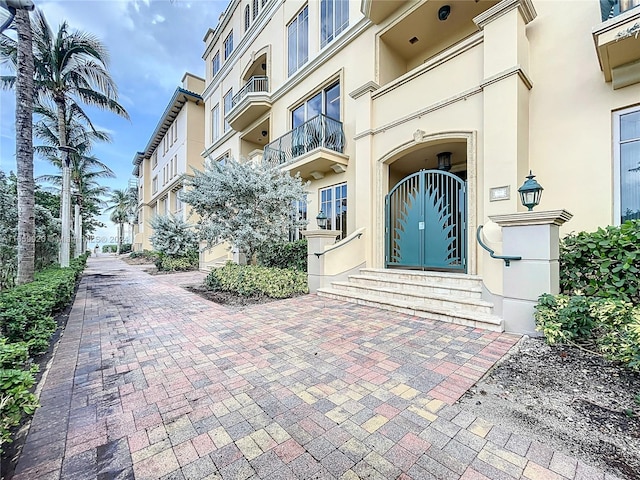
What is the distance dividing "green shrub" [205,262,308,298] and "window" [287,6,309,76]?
913 centimetres

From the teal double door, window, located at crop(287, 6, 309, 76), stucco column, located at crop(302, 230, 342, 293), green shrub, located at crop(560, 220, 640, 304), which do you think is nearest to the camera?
green shrub, located at crop(560, 220, 640, 304)

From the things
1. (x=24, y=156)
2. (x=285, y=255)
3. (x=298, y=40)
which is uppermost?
(x=298, y=40)

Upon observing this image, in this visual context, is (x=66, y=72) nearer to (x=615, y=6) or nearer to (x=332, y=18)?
(x=332, y=18)

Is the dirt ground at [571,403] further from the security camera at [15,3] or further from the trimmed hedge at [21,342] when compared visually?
the security camera at [15,3]

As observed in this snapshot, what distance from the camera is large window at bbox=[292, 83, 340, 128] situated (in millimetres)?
10250

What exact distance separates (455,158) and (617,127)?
3.83 metres

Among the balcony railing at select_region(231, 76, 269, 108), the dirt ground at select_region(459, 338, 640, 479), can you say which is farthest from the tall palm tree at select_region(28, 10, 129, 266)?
the dirt ground at select_region(459, 338, 640, 479)

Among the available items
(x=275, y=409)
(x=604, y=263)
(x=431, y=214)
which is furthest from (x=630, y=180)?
(x=275, y=409)

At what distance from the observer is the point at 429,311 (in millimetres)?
5031

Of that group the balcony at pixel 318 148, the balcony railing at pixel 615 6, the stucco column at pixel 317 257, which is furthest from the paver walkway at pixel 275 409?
the balcony at pixel 318 148

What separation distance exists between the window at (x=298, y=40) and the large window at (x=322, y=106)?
1.85 m

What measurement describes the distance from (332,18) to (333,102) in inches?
124

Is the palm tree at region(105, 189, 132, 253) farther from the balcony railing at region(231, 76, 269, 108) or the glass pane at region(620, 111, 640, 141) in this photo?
the glass pane at region(620, 111, 640, 141)

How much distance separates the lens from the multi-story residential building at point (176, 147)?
68.9 ft
